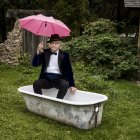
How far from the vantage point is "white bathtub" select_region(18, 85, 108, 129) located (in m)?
7.34

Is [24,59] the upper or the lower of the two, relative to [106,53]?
lower

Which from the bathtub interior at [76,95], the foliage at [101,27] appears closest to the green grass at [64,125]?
the bathtub interior at [76,95]

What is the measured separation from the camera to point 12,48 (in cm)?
1375

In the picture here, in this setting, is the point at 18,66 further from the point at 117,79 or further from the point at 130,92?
the point at 130,92

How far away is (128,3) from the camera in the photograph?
42.7 ft

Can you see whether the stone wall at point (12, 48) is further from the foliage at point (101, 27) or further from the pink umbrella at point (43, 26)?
the pink umbrella at point (43, 26)

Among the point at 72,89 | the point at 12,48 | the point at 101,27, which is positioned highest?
the point at 101,27

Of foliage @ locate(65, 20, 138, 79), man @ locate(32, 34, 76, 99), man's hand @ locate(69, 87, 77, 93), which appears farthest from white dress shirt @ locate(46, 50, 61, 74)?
foliage @ locate(65, 20, 138, 79)

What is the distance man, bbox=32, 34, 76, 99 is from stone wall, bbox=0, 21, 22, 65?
5434 millimetres

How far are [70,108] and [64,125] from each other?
427 millimetres

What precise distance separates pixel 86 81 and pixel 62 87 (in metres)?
3.28

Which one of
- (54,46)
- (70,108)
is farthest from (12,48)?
(70,108)

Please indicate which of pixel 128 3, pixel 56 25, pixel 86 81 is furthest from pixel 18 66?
pixel 56 25

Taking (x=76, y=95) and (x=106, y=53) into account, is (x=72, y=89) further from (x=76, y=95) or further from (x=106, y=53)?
(x=106, y=53)
